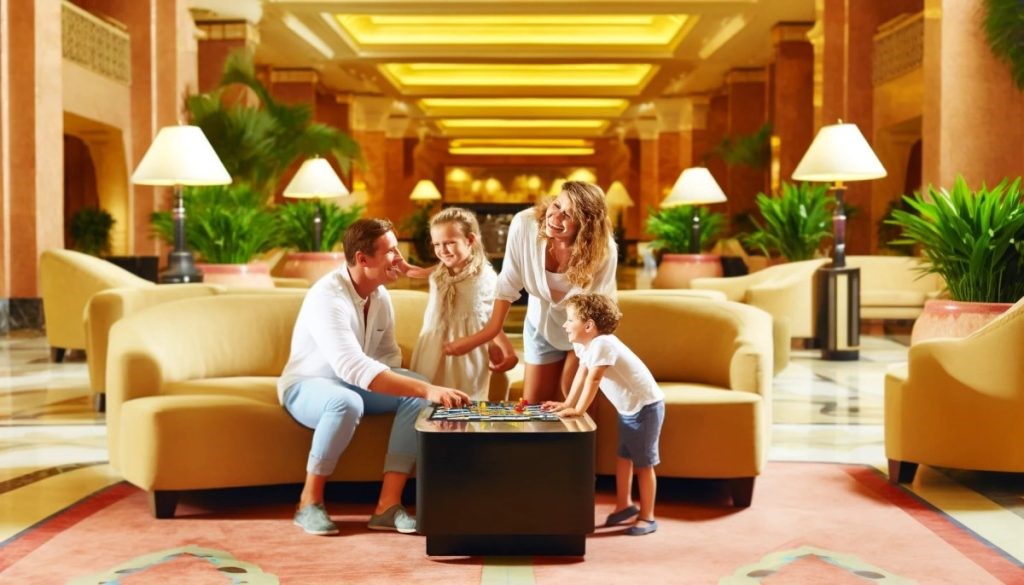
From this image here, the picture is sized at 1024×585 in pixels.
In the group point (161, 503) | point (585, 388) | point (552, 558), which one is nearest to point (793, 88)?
point (585, 388)

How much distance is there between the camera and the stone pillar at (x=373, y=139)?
26156 mm

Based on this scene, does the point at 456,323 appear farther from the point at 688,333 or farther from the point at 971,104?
the point at 971,104

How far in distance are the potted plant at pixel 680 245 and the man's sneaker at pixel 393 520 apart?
8427 millimetres

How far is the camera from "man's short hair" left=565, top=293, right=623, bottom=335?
3.78 metres

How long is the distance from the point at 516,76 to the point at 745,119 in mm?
4979

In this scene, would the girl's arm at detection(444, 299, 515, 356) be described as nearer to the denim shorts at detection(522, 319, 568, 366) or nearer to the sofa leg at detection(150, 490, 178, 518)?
the denim shorts at detection(522, 319, 568, 366)

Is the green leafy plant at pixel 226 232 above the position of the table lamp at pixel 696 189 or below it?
below

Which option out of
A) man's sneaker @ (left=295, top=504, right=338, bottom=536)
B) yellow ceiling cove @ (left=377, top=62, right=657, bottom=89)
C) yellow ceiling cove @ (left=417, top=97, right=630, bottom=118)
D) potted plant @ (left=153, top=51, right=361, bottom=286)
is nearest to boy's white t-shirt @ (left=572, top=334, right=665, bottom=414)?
man's sneaker @ (left=295, top=504, right=338, bottom=536)

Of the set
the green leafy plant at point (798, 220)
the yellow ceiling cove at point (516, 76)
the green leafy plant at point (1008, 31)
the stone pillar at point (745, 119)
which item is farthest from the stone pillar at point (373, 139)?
the green leafy plant at point (1008, 31)

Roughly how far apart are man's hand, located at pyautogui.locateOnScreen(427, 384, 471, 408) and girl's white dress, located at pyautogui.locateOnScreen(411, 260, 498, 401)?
55 centimetres

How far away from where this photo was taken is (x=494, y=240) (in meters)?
19.9

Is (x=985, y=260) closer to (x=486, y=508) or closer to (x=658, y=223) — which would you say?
(x=486, y=508)

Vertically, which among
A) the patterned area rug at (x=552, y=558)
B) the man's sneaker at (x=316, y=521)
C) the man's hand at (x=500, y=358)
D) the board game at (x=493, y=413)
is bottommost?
the patterned area rug at (x=552, y=558)

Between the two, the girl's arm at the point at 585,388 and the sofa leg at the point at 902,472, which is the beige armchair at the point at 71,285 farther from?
the sofa leg at the point at 902,472
